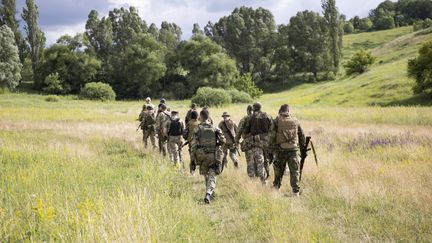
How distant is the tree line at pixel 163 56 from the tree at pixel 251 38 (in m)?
0.23

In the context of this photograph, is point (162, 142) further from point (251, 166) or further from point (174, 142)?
point (251, 166)

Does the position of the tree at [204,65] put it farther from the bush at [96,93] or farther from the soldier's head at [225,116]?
the soldier's head at [225,116]

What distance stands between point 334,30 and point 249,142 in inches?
2614

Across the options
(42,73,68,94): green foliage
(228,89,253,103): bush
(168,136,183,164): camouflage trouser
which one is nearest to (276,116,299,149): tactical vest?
(168,136,183,164): camouflage trouser

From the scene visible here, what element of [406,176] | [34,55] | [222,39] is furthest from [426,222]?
[222,39]

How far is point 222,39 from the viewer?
89688 mm

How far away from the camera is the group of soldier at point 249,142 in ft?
27.3

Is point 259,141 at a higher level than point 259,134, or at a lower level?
lower

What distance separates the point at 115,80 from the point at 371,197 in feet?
215

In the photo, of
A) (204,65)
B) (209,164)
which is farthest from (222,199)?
(204,65)

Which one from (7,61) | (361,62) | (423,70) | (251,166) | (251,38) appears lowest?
(251,166)

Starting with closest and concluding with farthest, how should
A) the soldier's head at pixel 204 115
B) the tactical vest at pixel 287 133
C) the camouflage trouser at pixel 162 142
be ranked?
1. the soldier's head at pixel 204 115
2. the tactical vest at pixel 287 133
3. the camouflage trouser at pixel 162 142

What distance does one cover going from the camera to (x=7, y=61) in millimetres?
51312

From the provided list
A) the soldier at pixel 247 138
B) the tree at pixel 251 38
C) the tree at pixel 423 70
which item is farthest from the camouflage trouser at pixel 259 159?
the tree at pixel 251 38
